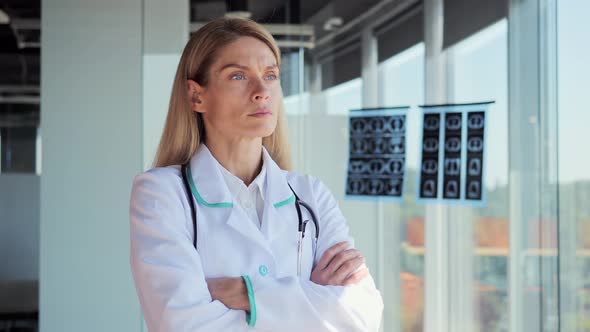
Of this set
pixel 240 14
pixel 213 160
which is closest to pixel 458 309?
pixel 240 14

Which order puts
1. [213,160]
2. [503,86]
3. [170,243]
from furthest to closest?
[503,86], [213,160], [170,243]

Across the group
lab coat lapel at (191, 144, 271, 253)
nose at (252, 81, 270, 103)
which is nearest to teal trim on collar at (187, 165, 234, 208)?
lab coat lapel at (191, 144, 271, 253)

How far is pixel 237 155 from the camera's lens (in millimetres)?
Result: 1782

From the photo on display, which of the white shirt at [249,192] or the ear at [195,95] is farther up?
the ear at [195,95]

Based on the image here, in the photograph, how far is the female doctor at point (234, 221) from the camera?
1.56 metres

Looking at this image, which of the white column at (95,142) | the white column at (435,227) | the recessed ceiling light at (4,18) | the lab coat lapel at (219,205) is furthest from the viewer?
the white column at (435,227)

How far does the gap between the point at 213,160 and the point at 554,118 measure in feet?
7.37

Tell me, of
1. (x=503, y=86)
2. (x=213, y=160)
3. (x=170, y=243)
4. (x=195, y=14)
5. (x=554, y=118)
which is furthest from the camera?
(x=195, y=14)

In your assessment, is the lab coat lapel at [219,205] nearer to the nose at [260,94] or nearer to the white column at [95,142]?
the nose at [260,94]

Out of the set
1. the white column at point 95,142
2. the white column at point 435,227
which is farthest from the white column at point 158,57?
the white column at point 435,227

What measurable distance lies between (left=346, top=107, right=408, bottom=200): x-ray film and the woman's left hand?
282 centimetres

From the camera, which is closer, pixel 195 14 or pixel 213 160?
pixel 213 160

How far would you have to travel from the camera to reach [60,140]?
396 cm

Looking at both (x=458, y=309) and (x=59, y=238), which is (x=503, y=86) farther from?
(x=59, y=238)
